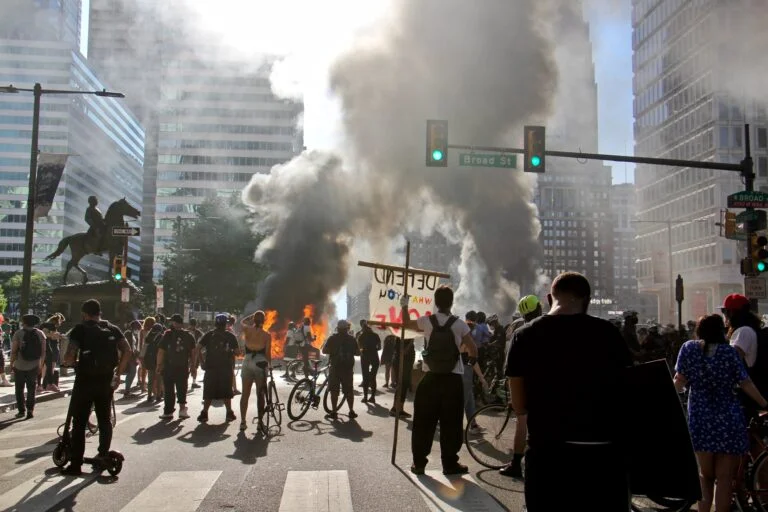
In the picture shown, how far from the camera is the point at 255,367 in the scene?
10.5m

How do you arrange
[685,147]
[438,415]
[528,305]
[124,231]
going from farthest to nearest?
1. [685,147]
2. [124,231]
3. [528,305]
4. [438,415]

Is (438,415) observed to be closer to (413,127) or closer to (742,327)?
(742,327)

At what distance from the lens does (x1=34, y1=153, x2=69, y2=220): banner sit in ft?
56.0

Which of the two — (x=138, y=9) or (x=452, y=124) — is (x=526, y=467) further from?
(x=138, y=9)

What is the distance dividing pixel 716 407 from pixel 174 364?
894 cm

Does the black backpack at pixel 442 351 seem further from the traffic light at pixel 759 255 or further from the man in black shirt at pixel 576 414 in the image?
the traffic light at pixel 759 255

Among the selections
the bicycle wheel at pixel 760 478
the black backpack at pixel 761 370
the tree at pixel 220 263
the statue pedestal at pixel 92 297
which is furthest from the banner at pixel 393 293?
the tree at pixel 220 263

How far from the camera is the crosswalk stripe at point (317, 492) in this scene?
222 inches

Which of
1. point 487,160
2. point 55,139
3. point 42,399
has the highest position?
point 55,139

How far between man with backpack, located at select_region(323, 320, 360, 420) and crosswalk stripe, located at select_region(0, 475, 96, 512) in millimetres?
5322

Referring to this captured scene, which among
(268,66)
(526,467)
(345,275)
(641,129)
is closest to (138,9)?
(268,66)

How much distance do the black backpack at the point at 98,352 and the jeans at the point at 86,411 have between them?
0.11 metres

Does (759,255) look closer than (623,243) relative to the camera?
Yes

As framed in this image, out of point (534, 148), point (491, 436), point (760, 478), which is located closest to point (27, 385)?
point (491, 436)
